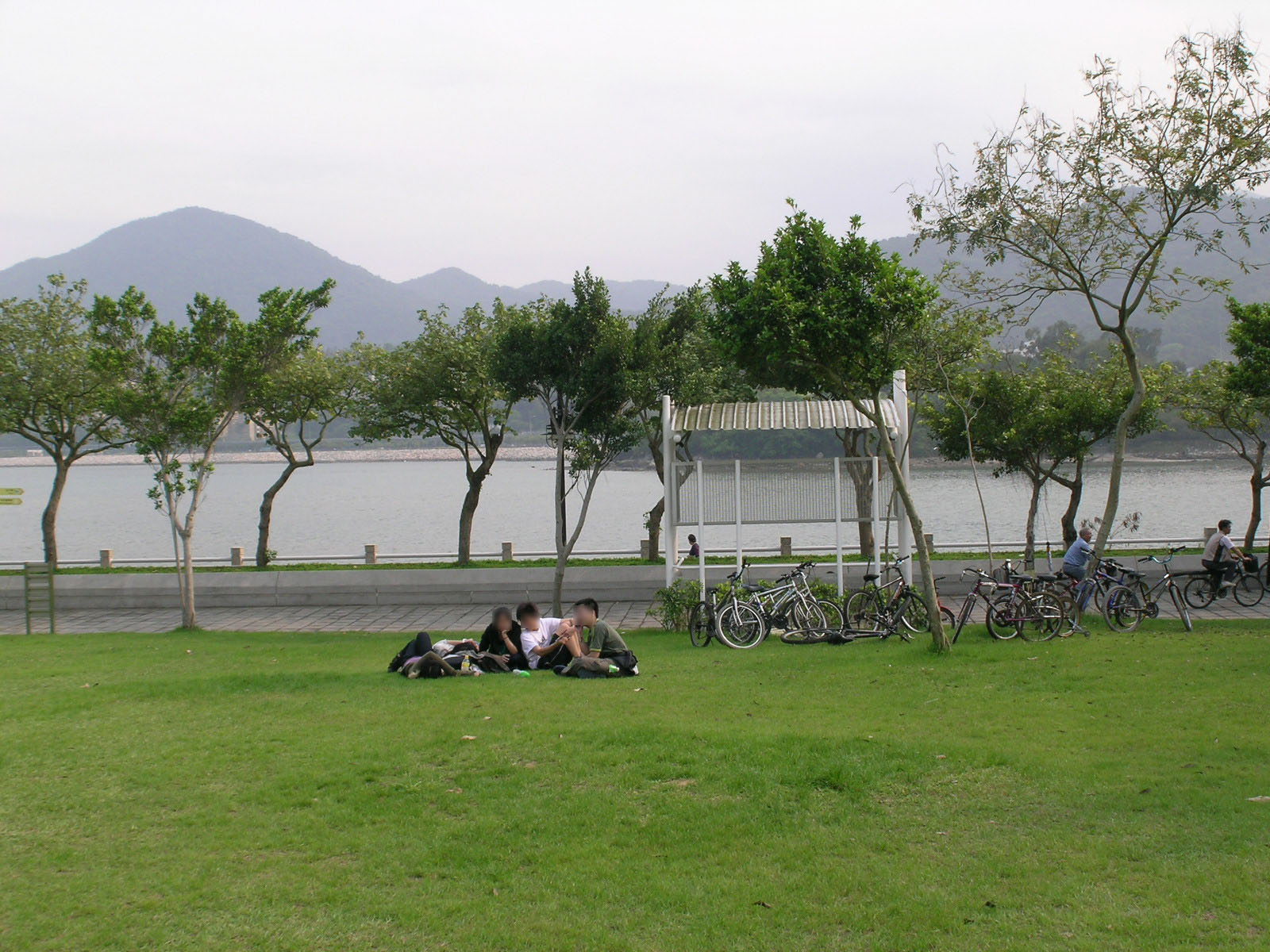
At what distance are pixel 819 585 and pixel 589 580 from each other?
20.2ft

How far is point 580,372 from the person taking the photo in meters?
16.1

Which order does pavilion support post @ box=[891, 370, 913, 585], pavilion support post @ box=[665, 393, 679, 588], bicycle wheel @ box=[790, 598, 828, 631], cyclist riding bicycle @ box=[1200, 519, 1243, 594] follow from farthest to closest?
cyclist riding bicycle @ box=[1200, 519, 1243, 594]
pavilion support post @ box=[665, 393, 679, 588]
pavilion support post @ box=[891, 370, 913, 585]
bicycle wheel @ box=[790, 598, 828, 631]

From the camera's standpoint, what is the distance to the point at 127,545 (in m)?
37.6

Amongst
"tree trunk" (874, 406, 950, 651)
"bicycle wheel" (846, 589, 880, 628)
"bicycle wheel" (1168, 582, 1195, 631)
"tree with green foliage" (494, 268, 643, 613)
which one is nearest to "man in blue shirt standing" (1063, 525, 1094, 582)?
"bicycle wheel" (1168, 582, 1195, 631)

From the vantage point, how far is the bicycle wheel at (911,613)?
40.7 ft

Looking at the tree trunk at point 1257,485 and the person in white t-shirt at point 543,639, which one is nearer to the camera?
the person in white t-shirt at point 543,639

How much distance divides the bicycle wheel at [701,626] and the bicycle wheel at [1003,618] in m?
3.42

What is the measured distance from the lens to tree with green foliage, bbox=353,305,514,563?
2156cm

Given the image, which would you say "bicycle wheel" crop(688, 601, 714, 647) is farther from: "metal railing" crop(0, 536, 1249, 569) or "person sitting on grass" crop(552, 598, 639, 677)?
"metal railing" crop(0, 536, 1249, 569)

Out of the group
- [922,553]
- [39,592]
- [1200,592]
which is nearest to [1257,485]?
[1200,592]

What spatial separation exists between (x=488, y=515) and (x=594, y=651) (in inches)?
1636

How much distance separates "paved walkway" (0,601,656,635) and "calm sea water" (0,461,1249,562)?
8.25m

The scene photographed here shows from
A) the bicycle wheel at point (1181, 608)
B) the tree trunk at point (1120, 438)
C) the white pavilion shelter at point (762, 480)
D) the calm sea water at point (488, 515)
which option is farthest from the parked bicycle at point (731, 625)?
the calm sea water at point (488, 515)

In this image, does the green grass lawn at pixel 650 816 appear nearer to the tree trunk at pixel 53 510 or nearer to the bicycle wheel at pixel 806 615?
the bicycle wheel at pixel 806 615
